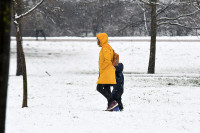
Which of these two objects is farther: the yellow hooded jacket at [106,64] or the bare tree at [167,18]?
the bare tree at [167,18]

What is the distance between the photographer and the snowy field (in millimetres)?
6211

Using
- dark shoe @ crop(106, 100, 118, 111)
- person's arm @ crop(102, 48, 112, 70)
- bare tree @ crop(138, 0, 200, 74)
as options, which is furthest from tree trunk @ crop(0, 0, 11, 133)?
bare tree @ crop(138, 0, 200, 74)

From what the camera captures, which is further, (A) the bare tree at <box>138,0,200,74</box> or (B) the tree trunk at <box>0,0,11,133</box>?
(A) the bare tree at <box>138,0,200,74</box>

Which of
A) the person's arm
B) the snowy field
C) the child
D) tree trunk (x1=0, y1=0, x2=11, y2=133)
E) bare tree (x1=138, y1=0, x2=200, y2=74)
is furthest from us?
bare tree (x1=138, y1=0, x2=200, y2=74)

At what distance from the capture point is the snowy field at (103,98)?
621 cm

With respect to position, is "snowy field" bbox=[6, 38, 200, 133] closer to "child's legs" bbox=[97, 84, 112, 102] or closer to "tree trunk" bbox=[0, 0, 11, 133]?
"child's legs" bbox=[97, 84, 112, 102]

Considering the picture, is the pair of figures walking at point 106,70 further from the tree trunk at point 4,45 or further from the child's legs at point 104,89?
the tree trunk at point 4,45

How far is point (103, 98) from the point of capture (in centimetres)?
1180

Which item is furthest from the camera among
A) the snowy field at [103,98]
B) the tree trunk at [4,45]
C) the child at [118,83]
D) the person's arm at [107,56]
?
the child at [118,83]

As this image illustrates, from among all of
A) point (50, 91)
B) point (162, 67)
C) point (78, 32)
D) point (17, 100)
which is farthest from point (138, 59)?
point (78, 32)

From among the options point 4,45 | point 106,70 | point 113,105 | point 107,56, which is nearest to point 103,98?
point 113,105

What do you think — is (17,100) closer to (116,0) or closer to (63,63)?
(116,0)

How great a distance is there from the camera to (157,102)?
1050cm

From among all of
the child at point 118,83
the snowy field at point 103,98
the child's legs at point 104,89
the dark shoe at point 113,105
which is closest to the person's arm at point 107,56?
the child at point 118,83
